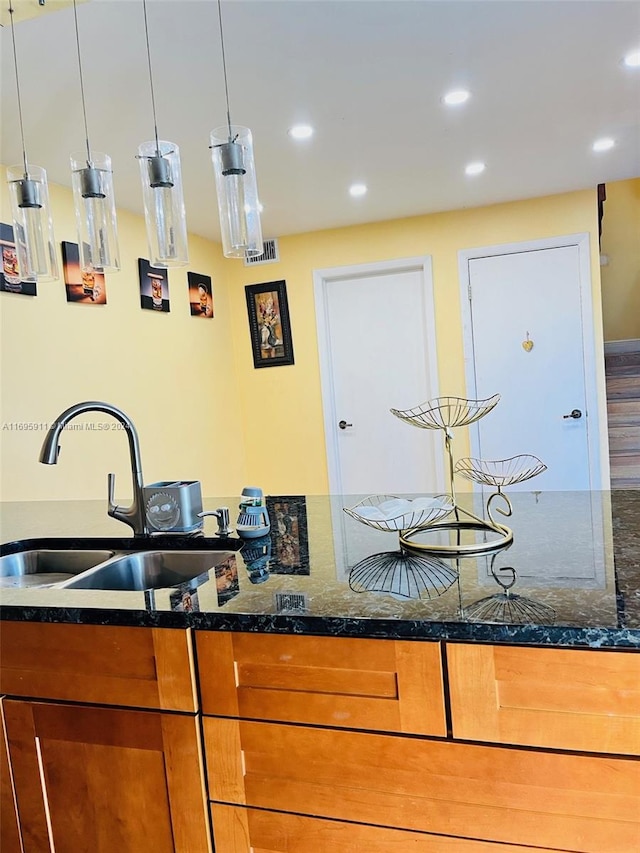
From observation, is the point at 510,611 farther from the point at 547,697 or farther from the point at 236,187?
the point at 236,187

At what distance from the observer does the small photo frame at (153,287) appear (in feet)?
11.9

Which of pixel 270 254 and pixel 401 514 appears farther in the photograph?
pixel 270 254

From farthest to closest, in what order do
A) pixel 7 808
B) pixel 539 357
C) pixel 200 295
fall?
pixel 200 295, pixel 539 357, pixel 7 808

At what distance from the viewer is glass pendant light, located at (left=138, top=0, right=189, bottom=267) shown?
4.66 ft

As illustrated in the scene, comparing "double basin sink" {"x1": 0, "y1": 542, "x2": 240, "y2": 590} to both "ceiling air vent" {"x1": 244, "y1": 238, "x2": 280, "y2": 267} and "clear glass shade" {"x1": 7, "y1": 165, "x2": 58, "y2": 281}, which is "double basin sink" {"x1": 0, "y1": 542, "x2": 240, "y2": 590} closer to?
"clear glass shade" {"x1": 7, "y1": 165, "x2": 58, "y2": 281}

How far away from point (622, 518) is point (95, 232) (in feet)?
4.99

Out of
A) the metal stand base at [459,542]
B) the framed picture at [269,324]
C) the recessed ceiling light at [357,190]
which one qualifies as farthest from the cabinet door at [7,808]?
the framed picture at [269,324]

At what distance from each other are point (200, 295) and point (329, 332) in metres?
1.01

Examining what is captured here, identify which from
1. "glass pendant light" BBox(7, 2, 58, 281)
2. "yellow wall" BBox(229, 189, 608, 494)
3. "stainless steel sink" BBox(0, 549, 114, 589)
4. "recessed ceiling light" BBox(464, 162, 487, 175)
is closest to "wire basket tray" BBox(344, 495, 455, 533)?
"stainless steel sink" BBox(0, 549, 114, 589)

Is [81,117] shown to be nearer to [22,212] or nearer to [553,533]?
[22,212]

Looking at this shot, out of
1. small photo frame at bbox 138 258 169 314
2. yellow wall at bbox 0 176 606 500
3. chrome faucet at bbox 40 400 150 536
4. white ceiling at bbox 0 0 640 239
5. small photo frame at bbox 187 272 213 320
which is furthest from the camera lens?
small photo frame at bbox 187 272 213 320

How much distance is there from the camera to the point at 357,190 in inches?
140

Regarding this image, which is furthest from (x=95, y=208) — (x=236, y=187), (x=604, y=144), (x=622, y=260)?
(x=622, y=260)

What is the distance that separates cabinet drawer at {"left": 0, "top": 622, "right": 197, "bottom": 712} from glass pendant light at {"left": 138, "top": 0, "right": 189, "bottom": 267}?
0.90 m
